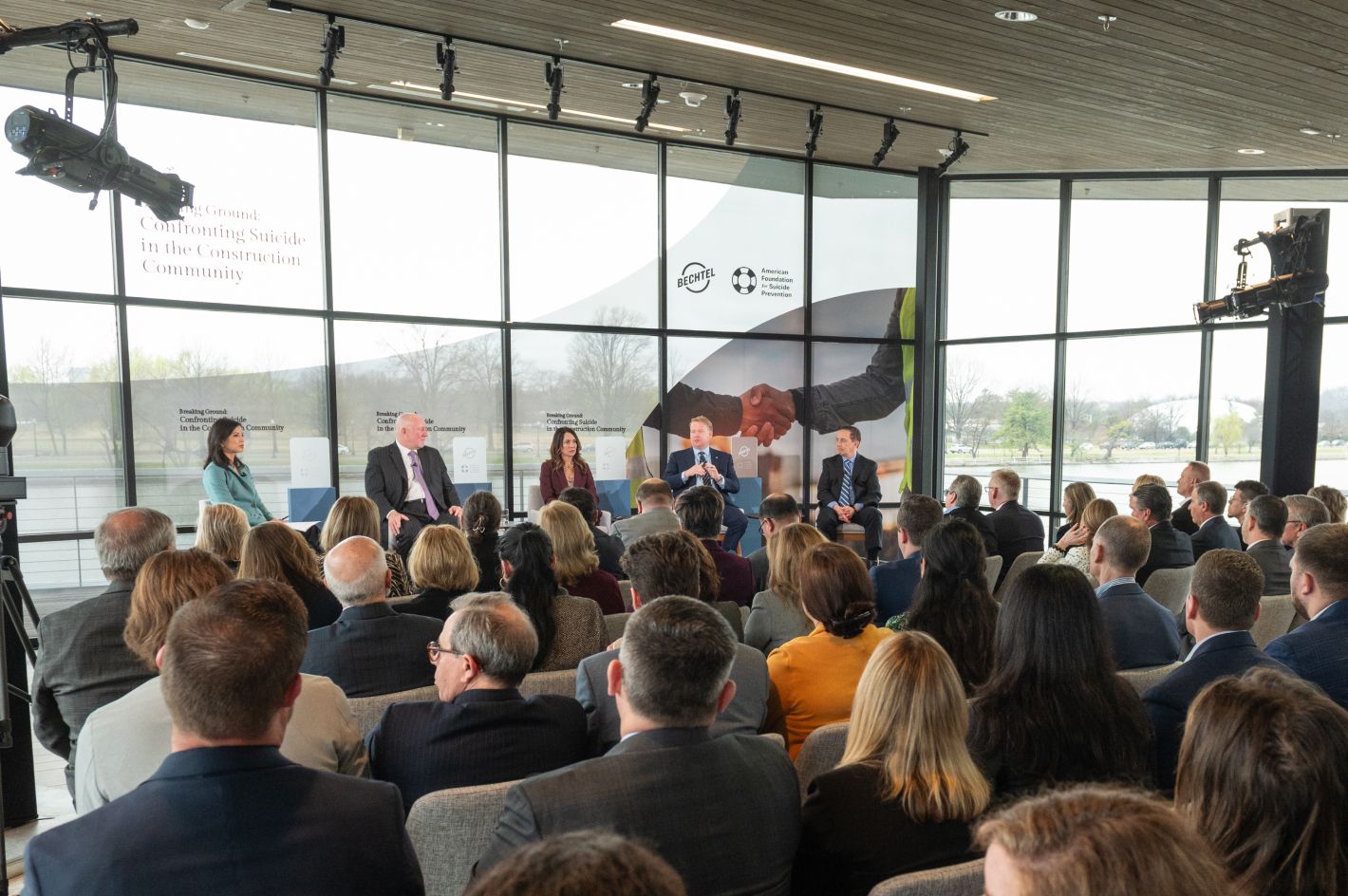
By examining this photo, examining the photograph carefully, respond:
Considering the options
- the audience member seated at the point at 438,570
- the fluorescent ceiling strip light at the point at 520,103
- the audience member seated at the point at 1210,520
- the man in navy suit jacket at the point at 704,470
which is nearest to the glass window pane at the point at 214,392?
the fluorescent ceiling strip light at the point at 520,103

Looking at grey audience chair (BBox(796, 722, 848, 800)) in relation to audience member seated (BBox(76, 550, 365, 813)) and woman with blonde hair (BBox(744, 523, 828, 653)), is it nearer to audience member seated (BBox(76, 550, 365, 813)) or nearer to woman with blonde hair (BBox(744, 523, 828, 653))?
audience member seated (BBox(76, 550, 365, 813))

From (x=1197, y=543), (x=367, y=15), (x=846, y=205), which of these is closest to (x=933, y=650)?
(x=1197, y=543)

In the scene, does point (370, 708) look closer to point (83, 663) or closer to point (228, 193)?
point (83, 663)

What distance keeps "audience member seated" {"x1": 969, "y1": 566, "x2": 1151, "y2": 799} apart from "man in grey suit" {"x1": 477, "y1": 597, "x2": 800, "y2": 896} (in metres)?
0.70

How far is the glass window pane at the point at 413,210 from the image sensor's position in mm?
7672

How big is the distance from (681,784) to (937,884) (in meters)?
0.46

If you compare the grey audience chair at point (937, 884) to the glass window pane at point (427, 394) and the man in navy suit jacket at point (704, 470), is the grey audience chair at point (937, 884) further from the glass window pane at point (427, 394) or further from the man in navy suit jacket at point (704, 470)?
the glass window pane at point (427, 394)

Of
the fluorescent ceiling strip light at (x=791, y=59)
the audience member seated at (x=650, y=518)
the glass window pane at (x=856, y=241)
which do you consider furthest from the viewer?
the glass window pane at (x=856, y=241)

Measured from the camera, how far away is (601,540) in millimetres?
5406

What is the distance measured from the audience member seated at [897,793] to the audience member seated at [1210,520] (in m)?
4.30

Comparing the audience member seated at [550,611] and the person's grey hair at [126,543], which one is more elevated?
the person's grey hair at [126,543]

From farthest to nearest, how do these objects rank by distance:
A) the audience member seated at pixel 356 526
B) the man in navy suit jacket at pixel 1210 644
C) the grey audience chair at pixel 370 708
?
the audience member seated at pixel 356 526, the grey audience chair at pixel 370 708, the man in navy suit jacket at pixel 1210 644

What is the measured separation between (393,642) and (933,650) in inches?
76.1

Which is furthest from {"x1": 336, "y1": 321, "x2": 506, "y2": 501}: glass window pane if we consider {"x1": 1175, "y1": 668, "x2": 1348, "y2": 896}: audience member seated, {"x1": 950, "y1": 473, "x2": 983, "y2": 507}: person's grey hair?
{"x1": 1175, "y1": 668, "x2": 1348, "y2": 896}: audience member seated
